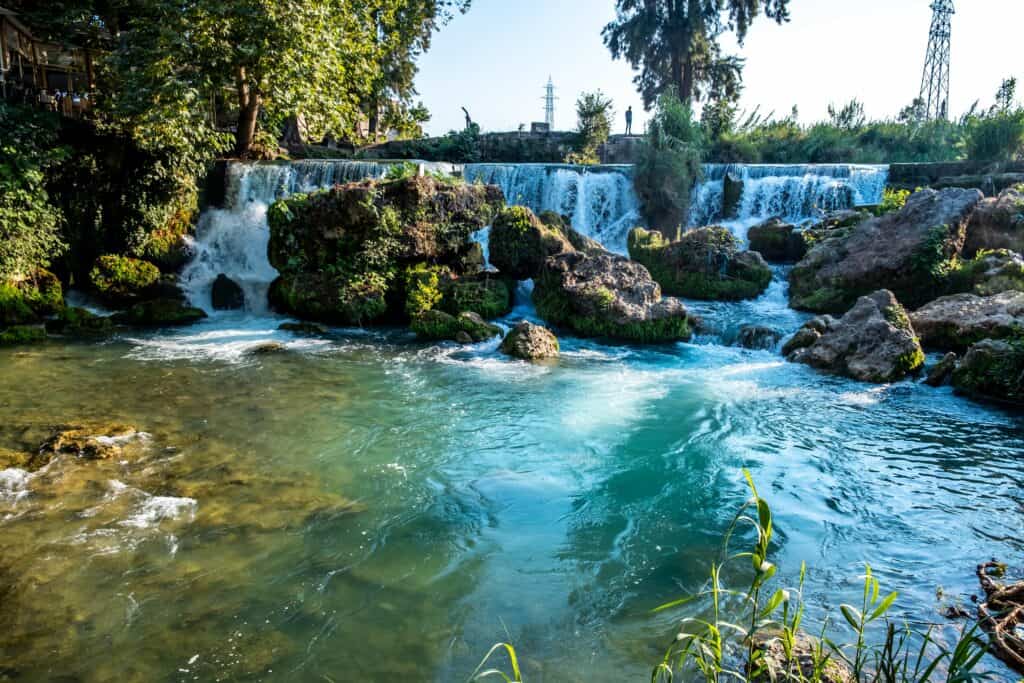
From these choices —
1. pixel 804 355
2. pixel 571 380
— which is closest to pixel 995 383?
pixel 804 355

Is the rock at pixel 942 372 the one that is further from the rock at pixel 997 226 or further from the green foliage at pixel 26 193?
the green foliage at pixel 26 193

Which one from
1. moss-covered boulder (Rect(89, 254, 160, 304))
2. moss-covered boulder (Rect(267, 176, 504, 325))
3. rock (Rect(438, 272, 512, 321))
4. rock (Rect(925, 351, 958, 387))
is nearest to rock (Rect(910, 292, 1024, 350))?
rock (Rect(925, 351, 958, 387))

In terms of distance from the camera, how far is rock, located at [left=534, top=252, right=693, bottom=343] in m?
12.1

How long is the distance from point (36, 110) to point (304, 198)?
5867 mm

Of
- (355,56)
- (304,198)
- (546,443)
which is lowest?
(546,443)

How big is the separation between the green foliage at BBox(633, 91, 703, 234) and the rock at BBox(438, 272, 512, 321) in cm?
714

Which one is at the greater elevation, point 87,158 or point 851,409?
point 87,158

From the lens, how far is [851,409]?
27.7 feet

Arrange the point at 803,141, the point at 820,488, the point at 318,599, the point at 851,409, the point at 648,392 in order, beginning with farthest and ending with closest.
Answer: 1. the point at 803,141
2. the point at 648,392
3. the point at 851,409
4. the point at 820,488
5. the point at 318,599

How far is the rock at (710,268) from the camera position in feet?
46.8

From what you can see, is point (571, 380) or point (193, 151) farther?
point (193, 151)

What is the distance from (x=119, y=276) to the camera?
1388 cm

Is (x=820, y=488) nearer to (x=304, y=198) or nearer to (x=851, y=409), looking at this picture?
(x=851, y=409)

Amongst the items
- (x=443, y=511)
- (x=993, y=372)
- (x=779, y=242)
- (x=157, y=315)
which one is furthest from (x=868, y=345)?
(x=157, y=315)
